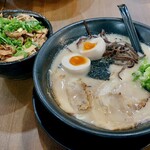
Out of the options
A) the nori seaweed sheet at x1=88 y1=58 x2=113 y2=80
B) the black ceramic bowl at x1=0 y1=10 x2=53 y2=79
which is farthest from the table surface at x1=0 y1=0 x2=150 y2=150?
the nori seaweed sheet at x1=88 y1=58 x2=113 y2=80

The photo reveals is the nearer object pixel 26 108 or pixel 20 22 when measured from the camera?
pixel 26 108

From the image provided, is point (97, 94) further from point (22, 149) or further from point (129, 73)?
point (22, 149)

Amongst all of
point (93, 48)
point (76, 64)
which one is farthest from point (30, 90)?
point (93, 48)

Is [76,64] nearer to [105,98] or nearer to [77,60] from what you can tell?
[77,60]

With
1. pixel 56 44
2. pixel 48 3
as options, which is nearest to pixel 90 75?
pixel 56 44

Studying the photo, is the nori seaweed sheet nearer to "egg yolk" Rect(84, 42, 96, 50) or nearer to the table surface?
"egg yolk" Rect(84, 42, 96, 50)

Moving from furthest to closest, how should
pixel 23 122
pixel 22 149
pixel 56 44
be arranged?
1. pixel 56 44
2. pixel 23 122
3. pixel 22 149

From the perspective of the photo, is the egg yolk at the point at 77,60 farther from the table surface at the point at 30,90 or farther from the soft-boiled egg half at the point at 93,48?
the table surface at the point at 30,90
